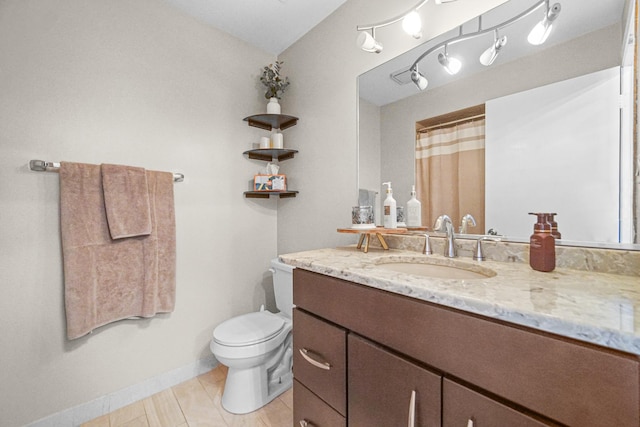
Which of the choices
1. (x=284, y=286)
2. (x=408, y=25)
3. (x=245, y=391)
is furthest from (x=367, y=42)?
(x=245, y=391)

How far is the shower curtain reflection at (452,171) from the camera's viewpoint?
3.75ft

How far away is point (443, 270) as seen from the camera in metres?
1.07

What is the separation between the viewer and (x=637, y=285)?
0.69 meters

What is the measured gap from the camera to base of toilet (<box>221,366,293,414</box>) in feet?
4.89

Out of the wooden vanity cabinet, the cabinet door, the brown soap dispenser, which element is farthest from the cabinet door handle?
the brown soap dispenser

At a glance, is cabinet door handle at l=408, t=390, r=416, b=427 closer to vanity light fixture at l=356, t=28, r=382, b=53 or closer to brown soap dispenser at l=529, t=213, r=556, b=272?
brown soap dispenser at l=529, t=213, r=556, b=272

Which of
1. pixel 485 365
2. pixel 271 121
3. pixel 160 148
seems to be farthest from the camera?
pixel 271 121

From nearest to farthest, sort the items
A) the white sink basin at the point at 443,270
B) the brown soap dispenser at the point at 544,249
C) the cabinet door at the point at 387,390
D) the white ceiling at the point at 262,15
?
the cabinet door at the point at 387,390, the brown soap dispenser at the point at 544,249, the white sink basin at the point at 443,270, the white ceiling at the point at 262,15

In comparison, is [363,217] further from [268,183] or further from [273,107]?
[273,107]

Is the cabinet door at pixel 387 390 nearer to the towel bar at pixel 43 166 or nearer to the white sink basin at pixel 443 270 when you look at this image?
the white sink basin at pixel 443 270

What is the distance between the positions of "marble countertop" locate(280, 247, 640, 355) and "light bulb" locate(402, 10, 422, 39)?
3.56 feet

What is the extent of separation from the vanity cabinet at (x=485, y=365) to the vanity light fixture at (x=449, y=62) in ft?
3.59

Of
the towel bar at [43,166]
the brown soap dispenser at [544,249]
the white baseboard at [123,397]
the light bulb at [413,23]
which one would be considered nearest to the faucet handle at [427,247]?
the brown soap dispenser at [544,249]

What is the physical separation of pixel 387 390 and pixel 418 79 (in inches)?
53.4
